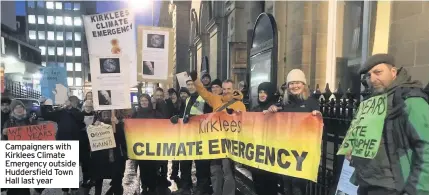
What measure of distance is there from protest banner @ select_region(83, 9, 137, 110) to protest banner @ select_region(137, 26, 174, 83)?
0.45 meters

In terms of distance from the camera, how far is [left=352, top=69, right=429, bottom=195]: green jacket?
2.59 meters

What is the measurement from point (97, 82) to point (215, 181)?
238cm

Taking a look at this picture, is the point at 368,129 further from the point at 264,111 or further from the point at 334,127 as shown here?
the point at 264,111

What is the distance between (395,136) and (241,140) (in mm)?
2554

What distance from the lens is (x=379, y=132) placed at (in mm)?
2857

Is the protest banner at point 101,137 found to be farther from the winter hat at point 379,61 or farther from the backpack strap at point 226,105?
the winter hat at point 379,61

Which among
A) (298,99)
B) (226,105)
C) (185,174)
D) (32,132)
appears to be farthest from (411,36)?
(32,132)

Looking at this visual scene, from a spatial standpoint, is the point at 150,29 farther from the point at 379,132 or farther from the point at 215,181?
the point at 379,132

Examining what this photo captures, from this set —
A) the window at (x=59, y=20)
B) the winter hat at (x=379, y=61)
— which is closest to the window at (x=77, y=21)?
the window at (x=59, y=20)

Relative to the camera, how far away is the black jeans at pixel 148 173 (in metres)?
6.12

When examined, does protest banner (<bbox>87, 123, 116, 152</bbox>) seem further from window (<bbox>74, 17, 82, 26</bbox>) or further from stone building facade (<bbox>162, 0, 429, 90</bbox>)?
window (<bbox>74, 17, 82, 26</bbox>)

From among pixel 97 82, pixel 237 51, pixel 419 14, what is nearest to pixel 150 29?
pixel 97 82

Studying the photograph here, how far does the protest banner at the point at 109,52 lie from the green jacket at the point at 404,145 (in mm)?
3986

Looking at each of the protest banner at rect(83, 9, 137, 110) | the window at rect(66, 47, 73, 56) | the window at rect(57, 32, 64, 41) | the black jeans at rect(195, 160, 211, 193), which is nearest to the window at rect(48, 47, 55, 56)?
the window at rect(57, 32, 64, 41)
